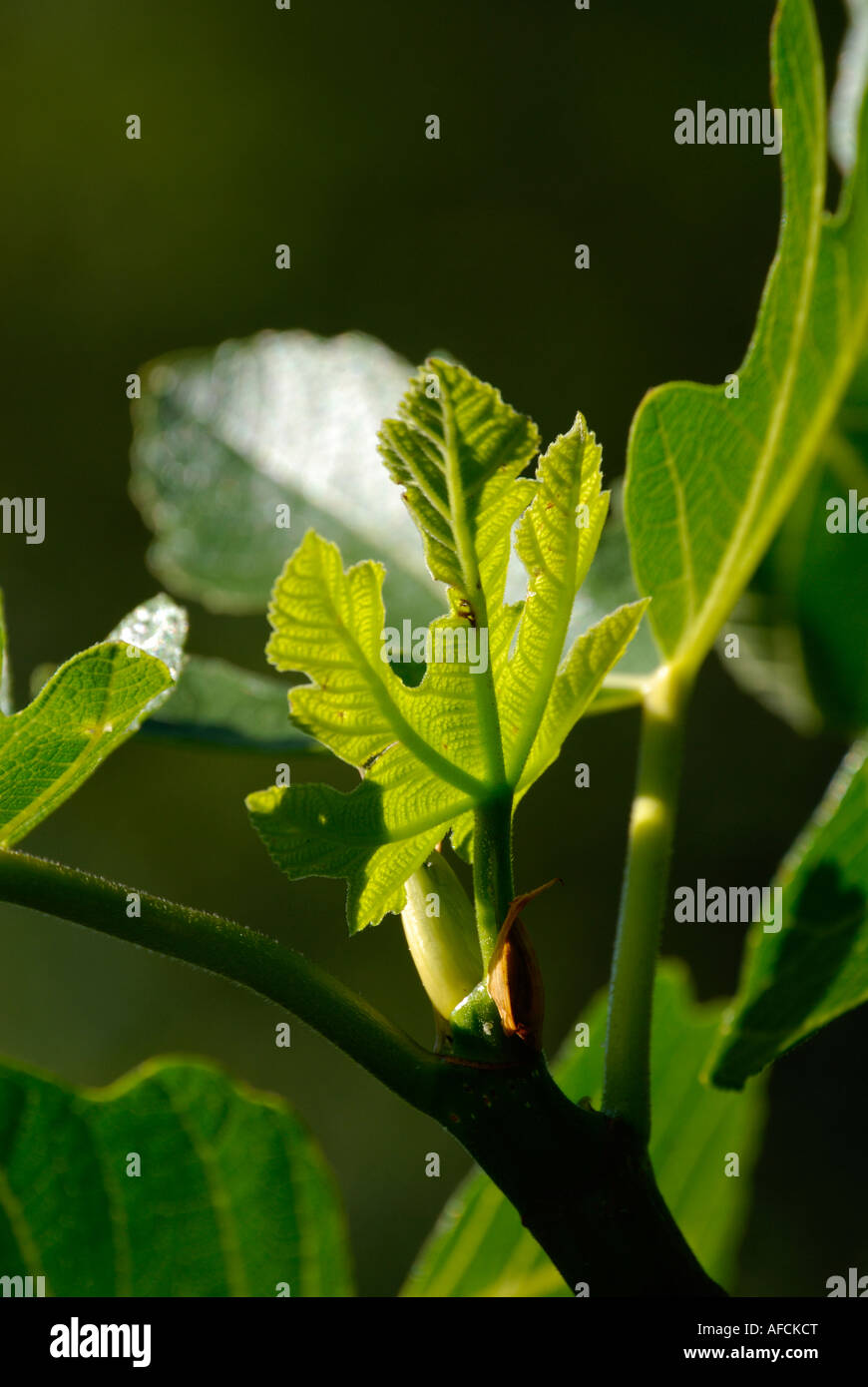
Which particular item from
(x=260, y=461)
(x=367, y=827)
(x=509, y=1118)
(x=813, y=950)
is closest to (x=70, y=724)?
(x=367, y=827)

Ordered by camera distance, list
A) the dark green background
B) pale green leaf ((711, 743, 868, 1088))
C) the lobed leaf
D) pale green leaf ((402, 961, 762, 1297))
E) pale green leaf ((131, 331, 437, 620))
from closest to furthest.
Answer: pale green leaf ((711, 743, 868, 1088)) < the lobed leaf < pale green leaf ((402, 961, 762, 1297)) < pale green leaf ((131, 331, 437, 620)) < the dark green background

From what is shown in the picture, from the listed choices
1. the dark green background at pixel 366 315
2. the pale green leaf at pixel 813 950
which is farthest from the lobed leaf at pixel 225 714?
the dark green background at pixel 366 315

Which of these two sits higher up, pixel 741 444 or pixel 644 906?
pixel 741 444

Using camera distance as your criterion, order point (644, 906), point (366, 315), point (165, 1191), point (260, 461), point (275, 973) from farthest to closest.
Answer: point (366, 315) → point (260, 461) → point (165, 1191) → point (644, 906) → point (275, 973)

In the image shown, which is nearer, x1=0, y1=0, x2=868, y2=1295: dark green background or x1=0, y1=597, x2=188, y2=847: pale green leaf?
x1=0, y1=597, x2=188, y2=847: pale green leaf

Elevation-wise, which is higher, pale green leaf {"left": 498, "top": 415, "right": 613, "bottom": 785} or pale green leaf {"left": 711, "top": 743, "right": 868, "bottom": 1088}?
pale green leaf {"left": 498, "top": 415, "right": 613, "bottom": 785}

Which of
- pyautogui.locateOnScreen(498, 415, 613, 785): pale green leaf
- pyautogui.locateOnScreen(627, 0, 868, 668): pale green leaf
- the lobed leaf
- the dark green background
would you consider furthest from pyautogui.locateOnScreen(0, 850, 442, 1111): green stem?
the dark green background

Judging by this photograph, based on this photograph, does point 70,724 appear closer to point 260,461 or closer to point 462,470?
point 462,470

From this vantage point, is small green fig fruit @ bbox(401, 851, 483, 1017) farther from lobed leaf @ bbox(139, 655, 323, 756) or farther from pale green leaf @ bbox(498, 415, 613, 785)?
lobed leaf @ bbox(139, 655, 323, 756)
